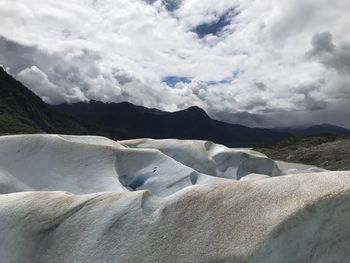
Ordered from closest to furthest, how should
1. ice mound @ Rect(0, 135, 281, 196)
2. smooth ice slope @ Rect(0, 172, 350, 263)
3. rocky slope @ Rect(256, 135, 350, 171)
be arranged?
smooth ice slope @ Rect(0, 172, 350, 263), ice mound @ Rect(0, 135, 281, 196), rocky slope @ Rect(256, 135, 350, 171)

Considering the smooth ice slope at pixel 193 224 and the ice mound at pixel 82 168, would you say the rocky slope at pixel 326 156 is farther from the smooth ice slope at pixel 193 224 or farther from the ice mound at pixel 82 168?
the smooth ice slope at pixel 193 224

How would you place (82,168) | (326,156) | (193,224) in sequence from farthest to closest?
(326,156) < (82,168) < (193,224)

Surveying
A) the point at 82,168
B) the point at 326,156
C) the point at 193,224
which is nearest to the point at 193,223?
the point at 193,224

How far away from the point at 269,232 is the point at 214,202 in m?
2.27

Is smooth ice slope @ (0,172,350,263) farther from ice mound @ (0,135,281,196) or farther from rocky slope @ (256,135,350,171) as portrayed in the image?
rocky slope @ (256,135,350,171)

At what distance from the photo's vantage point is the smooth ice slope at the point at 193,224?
11422mm

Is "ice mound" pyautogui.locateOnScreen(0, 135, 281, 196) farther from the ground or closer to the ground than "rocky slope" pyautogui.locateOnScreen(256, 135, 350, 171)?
farther from the ground

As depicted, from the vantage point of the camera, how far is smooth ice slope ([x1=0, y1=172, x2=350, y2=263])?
11422 millimetres

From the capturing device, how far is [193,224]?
514 inches

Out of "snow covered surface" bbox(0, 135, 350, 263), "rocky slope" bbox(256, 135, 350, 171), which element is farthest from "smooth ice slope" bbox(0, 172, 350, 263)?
"rocky slope" bbox(256, 135, 350, 171)

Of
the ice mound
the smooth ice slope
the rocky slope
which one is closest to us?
the smooth ice slope

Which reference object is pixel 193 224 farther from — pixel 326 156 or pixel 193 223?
pixel 326 156

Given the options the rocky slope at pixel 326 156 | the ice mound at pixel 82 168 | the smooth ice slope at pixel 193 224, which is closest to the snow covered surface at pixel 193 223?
the smooth ice slope at pixel 193 224

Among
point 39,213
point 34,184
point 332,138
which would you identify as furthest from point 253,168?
point 332,138
